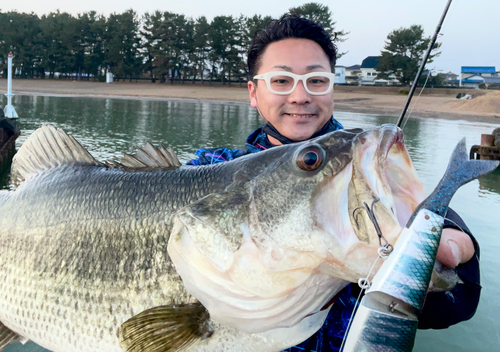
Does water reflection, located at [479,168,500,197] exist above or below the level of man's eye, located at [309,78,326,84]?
below

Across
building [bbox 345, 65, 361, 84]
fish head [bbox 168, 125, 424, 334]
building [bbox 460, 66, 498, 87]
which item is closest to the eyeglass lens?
fish head [bbox 168, 125, 424, 334]

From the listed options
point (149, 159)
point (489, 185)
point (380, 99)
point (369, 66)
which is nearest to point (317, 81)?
point (149, 159)

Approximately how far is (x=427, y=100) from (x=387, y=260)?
109ft

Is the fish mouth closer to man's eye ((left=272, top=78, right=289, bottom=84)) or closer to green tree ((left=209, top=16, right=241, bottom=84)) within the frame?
man's eye ((left=272, top=78, right=289, bottom=84))

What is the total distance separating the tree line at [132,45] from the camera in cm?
4822

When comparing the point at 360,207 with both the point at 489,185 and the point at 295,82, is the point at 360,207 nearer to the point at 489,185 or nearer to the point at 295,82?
the point at 295,82

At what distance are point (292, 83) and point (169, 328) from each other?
3.97 feet

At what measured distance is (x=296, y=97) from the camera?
1.90 m

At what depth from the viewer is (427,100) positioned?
3077 centimetres

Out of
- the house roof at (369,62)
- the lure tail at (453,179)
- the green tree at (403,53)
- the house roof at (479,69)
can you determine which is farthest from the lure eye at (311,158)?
the house roof at (479,69)

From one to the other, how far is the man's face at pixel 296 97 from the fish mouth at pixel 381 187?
2.78 feet

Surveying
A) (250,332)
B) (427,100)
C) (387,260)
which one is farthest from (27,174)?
(427,100)

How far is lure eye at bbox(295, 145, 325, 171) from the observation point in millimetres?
1104

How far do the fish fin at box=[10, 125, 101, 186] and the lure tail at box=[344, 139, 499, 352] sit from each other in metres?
1.25
